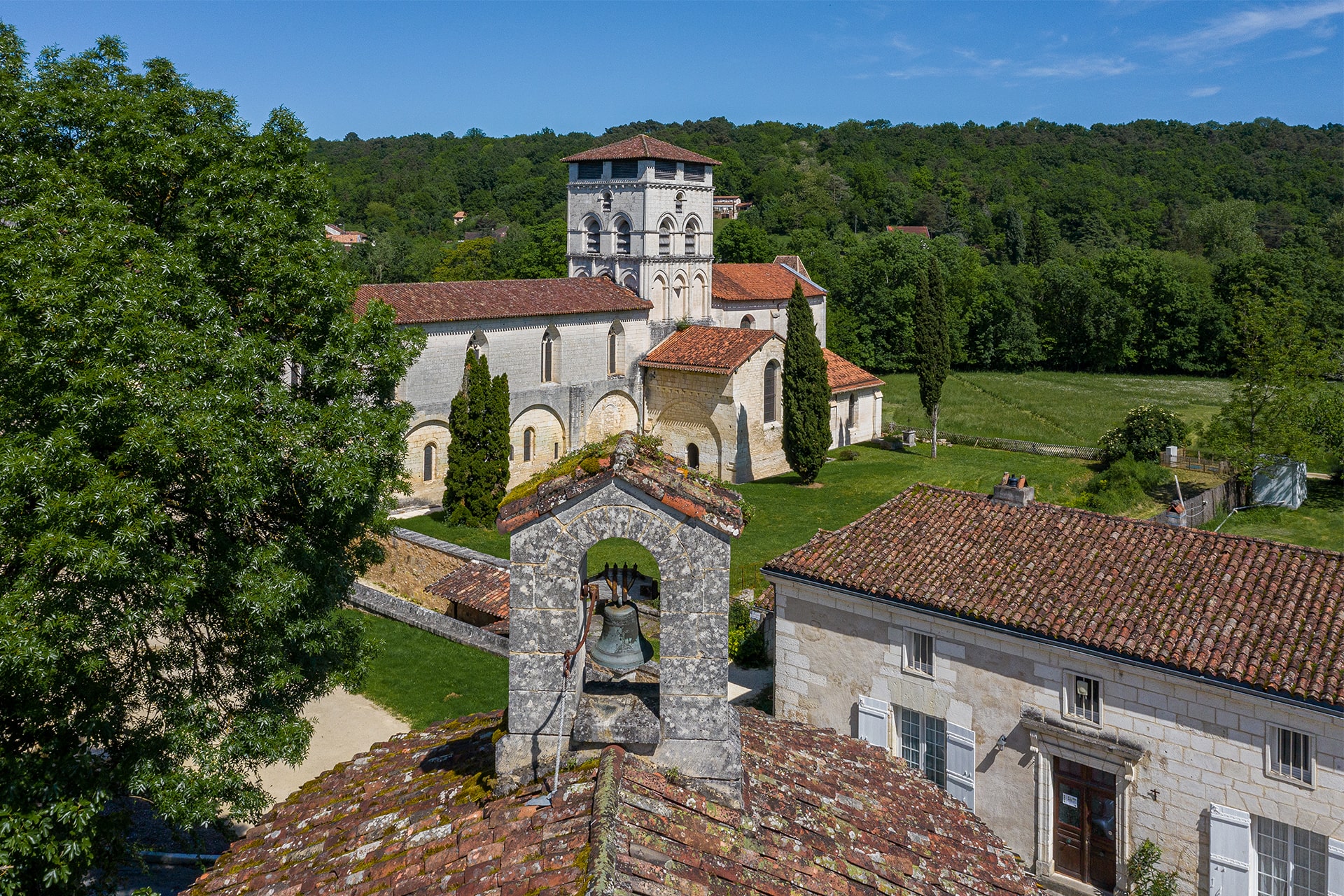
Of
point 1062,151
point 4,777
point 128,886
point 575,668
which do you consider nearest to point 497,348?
point 128,886

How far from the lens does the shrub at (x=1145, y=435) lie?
37812 millimetres

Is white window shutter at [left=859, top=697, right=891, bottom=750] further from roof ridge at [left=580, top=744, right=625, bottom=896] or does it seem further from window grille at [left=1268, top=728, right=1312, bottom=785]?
roof ridge at [left=580, top=744, right=625, bottom=896]

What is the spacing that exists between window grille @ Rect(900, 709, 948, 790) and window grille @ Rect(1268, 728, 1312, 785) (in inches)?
153

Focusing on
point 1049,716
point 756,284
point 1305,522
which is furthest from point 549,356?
point 1305,522

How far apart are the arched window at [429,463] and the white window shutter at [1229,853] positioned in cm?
2326

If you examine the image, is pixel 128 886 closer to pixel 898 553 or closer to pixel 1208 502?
pixel 898 553

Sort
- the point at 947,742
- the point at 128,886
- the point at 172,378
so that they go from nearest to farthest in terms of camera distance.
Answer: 1. the point at 172,378
2. the point at 128,886
3. the point at 947,742

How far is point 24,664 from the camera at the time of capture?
27.2 ft

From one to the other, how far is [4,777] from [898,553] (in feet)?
36.2

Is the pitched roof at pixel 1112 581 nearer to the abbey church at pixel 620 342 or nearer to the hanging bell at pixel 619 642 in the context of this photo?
the hanging bell at pixel 619 642

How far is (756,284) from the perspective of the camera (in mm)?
43938

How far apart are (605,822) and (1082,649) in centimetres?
903

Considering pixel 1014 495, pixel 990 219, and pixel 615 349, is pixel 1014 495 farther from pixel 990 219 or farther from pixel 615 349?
pixel 990 219

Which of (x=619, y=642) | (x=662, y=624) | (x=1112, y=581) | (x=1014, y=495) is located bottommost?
(x=1112, y=581)
